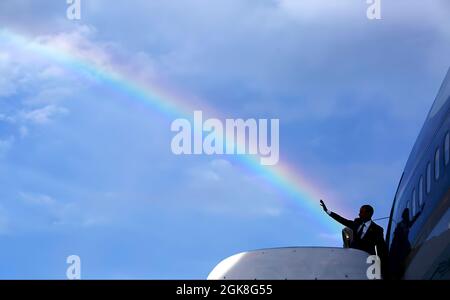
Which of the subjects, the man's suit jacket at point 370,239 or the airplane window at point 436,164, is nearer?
the airplane window at point 436,164

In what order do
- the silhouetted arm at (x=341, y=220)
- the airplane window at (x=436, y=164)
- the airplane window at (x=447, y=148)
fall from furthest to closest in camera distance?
1. the silhouetted arm at (x=341, y=220)
2. the airplane window at (x=436, y=164)
3. the airplane window at (x=447, y=148)

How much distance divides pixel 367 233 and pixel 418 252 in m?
2.05

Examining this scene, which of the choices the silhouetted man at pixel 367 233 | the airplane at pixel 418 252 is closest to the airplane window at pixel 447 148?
the airplane at pixel 418 252

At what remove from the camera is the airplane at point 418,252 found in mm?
13380

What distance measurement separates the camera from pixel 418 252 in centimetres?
1551

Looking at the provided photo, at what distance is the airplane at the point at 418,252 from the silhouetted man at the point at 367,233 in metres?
0.36

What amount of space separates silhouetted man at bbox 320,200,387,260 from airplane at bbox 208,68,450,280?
0.36 metres

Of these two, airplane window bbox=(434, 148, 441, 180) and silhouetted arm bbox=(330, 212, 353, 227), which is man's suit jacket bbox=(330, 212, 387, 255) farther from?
airplane window bbox=(434, 148, 441, 180)

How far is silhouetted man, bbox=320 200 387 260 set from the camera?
17.2 m

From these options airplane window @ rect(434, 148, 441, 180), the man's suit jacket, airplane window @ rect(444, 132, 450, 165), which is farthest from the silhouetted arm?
airplane window @ rect(444, 132, 450, 165)

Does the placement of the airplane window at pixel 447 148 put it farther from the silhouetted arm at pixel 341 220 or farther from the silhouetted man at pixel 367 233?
the silhouetted arm at pixel 341 220
